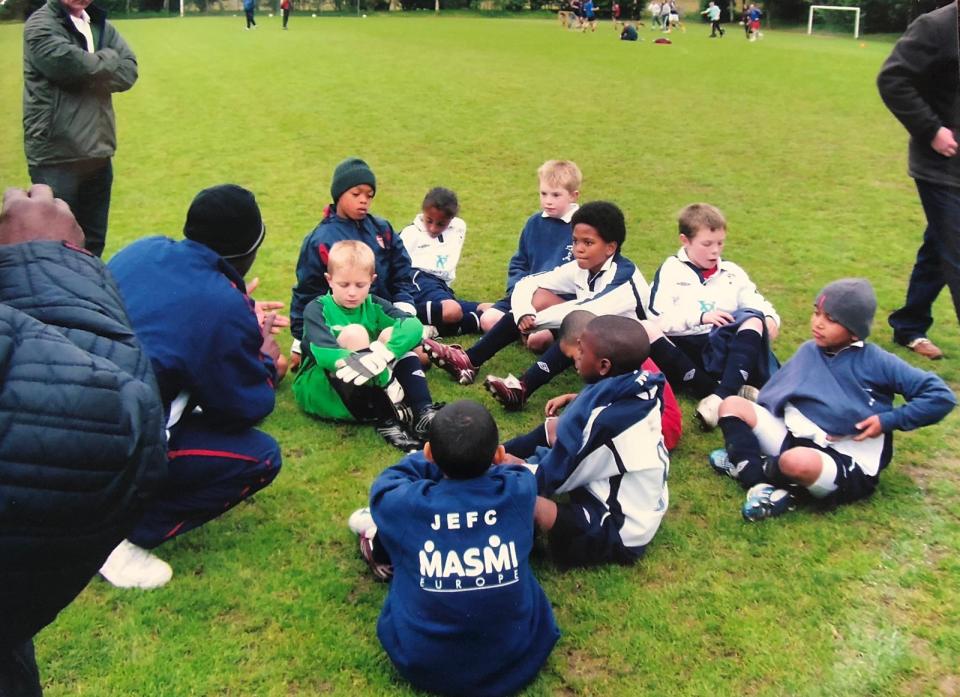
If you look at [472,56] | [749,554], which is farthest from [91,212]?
[472,56]

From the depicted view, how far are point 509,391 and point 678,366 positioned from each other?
1.05 metres

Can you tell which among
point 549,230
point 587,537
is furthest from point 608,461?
point 549,230

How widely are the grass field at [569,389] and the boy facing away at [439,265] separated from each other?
1.66 ft

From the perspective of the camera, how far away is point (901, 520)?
412 cm

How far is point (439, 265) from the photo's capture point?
6590 mm

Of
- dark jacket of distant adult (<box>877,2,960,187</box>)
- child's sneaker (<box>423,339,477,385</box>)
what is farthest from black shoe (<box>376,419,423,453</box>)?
dark jacket of distant adult (<box>877,2,960,187</box>)

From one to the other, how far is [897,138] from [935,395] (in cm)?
1128

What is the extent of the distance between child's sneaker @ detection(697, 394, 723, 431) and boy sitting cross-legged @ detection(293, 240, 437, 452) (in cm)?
150

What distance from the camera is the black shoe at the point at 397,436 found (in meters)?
4.78

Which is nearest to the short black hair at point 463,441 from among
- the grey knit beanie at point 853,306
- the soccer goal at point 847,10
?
the grey knit beanie at point 853,306

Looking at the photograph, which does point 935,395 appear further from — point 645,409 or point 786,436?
point 645,409

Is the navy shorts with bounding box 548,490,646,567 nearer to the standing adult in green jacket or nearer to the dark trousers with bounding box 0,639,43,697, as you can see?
the dark trousers with bounding box 0,639,43,697

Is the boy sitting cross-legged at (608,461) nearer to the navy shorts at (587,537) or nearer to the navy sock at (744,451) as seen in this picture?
the navy shorts at (587,537)

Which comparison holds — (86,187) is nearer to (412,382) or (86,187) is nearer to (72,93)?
(72,93)
